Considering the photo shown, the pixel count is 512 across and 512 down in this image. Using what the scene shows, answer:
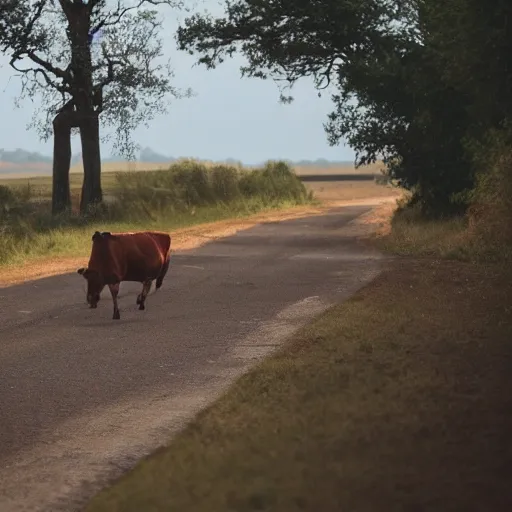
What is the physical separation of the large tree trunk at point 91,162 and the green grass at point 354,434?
22.5 m

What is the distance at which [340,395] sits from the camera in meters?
6.70

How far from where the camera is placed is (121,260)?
10.7 m

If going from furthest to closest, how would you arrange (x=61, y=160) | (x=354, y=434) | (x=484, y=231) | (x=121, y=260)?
(x=61, y=160) < (x=484, y=231) < (x=121, y=260) < (x=354, y=434)

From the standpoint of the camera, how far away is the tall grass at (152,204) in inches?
872

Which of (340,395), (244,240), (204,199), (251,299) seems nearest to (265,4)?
(244,240)

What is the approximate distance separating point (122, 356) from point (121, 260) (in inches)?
75.8

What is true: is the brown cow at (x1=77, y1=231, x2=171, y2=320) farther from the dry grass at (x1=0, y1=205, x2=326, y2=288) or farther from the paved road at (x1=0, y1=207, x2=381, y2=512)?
the dry grass at (x1=0, y1=205, x2=326, y2=288)

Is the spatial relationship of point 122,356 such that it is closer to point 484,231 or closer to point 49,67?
point 484,231

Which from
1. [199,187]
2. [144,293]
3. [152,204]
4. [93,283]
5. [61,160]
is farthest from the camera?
[199,187]

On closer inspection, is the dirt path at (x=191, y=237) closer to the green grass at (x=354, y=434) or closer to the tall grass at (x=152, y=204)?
the tall grass at (x=152, y=204)

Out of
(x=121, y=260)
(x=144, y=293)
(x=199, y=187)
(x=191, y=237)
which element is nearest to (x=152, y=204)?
(x=199, y=187)

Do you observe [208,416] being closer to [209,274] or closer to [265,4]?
[209,274]

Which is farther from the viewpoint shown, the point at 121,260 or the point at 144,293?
the point at 144,293

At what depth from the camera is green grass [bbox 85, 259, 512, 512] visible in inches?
182
